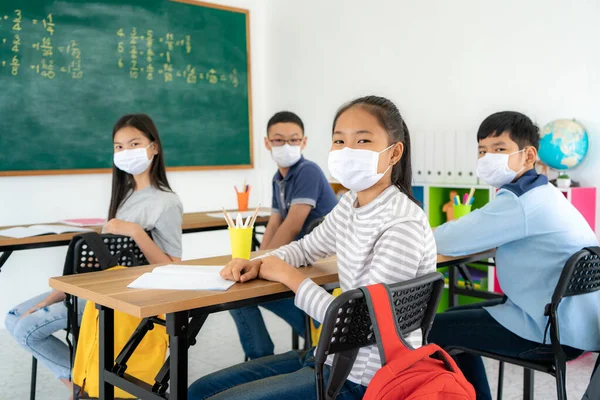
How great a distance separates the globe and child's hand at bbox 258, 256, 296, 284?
228 centimetres

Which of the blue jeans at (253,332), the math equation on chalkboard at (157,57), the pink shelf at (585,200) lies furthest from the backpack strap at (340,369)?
the math equation on chalkboard at (157,57)

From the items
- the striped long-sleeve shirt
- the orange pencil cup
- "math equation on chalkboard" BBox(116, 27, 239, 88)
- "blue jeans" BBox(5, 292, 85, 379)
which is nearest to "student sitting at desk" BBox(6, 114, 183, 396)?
"blue jeans" BBox(5, 292, 85, 379)

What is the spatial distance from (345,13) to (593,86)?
207 centimetres

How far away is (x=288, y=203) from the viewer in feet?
10.0

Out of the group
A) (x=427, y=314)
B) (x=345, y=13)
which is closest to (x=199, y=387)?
(x=427, y=314)

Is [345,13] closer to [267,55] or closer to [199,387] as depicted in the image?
[267,55]

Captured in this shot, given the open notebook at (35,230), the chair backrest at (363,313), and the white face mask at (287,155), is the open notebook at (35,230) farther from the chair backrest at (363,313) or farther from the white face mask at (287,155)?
the chair backrest at (363,313)

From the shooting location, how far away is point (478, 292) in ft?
9.96

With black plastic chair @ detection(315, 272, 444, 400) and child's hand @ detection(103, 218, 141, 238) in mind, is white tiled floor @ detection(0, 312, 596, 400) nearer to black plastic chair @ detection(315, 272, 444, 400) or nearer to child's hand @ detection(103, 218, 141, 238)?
child's hand @ detection(103, 218, 141, 238)

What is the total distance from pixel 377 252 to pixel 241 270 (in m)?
0.39

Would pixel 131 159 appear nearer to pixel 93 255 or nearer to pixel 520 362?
pixel 93 255

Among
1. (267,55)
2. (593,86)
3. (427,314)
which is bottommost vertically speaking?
(427,314)

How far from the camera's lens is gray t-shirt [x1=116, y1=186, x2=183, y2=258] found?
226 cm

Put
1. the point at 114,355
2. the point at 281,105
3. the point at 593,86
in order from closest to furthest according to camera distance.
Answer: the point at 114,355 → the point at 593,86 → the point at 281,105
